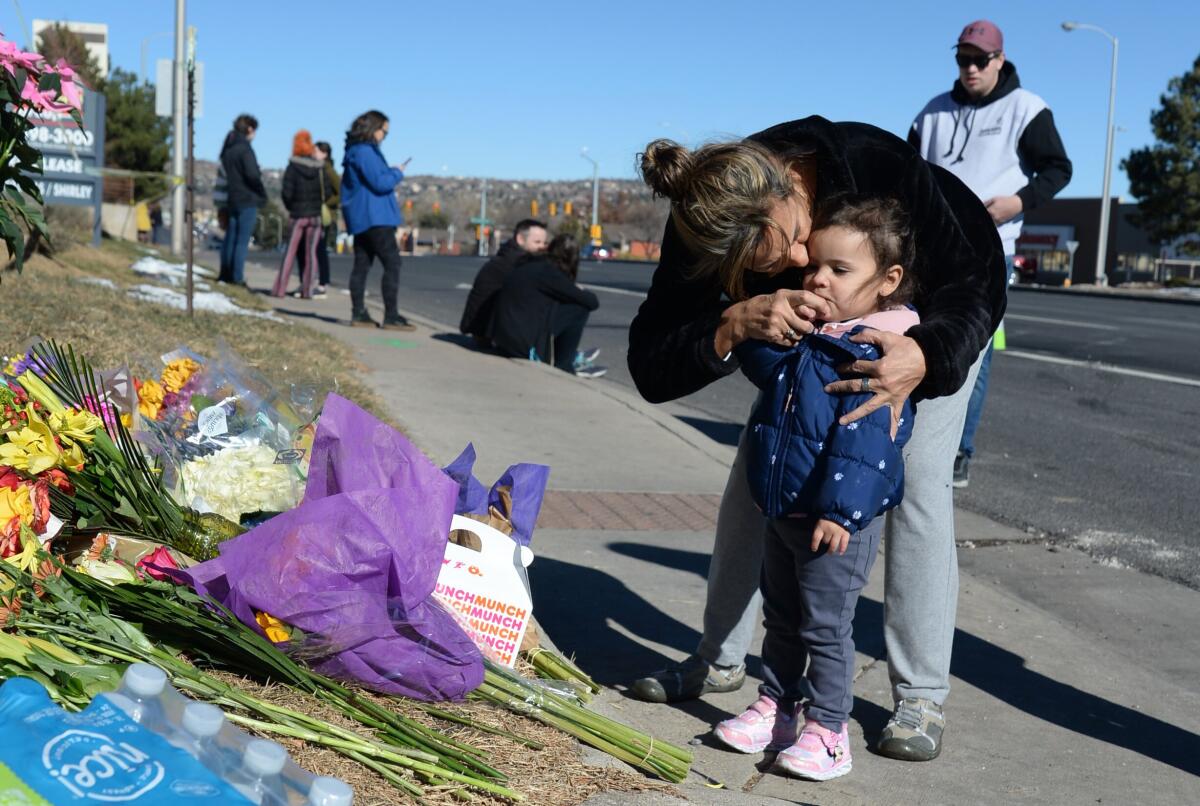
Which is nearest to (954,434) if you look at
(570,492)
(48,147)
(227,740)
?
(227,740)

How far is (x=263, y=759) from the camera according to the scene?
5.93ft

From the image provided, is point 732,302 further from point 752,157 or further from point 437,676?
point 437,676

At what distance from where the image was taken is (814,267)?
2959 millimetres

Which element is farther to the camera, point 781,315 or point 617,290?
point 617,290

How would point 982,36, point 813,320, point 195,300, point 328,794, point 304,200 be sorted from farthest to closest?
point 304,200 < point 195,300 < point 982,36 < point 813,320 < point 328,794

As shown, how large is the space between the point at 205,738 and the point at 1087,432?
25.0 feet

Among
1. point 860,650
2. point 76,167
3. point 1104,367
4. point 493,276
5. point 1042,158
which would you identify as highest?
point 76,167

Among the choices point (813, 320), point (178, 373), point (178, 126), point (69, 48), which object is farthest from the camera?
point (69, 48)

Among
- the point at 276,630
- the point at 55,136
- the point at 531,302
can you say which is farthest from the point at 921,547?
the point at 55,136

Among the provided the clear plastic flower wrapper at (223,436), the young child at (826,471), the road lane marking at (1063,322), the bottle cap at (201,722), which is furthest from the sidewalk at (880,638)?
the road lane marking at (1063,322)

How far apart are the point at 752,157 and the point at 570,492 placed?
3116 mm

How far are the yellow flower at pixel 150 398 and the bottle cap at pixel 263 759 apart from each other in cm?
186

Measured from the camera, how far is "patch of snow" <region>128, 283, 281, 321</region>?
35.4ft

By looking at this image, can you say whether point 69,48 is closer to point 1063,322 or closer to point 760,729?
point 1063,322
